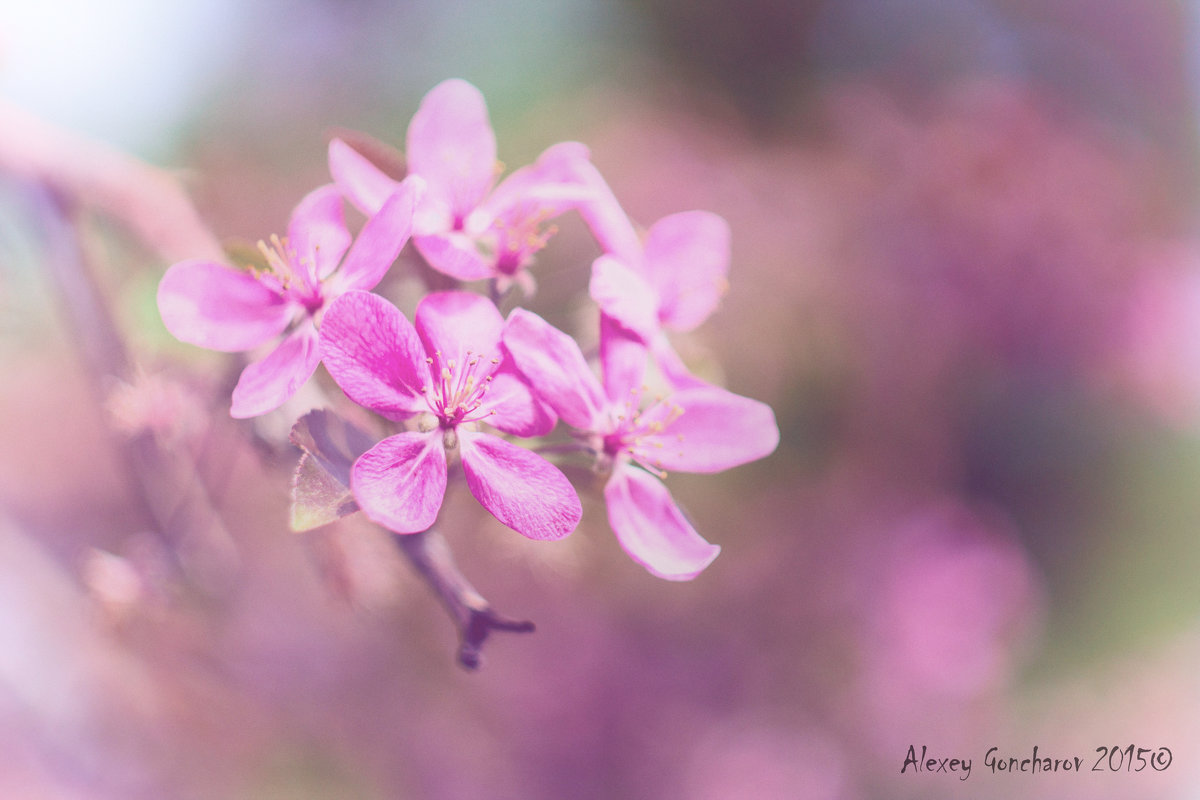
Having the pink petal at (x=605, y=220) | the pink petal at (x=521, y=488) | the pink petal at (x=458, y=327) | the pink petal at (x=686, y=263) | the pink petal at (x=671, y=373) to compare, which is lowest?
the pink petal at (x=521, y=488)

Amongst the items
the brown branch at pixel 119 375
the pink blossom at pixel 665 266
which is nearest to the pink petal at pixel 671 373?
the pink blossom at pixel 665 266

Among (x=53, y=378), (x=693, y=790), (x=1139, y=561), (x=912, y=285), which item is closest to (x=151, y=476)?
(x=53, y=378)

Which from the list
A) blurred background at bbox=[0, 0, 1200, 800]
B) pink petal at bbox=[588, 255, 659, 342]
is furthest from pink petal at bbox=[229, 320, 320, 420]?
blurred background at bbox=[0, 0, 1200, 800]

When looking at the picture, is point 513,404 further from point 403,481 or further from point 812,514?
point 812,514

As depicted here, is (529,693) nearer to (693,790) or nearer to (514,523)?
(693,790)

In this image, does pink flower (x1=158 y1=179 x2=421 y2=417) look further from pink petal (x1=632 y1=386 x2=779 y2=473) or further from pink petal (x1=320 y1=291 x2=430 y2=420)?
pink petal (x1=632 y1=386 x2=779 y2=473)

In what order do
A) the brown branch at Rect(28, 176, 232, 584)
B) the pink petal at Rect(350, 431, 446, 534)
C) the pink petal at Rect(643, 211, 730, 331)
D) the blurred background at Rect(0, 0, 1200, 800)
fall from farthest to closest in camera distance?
the blurred background at Rect(0, 0, 1200, 800) → the brown branch at Rect(28, 176, 232, 584) → the pink petal at Rect(643, 211, 730, 331) → the pink petal at Rect(350, 431, 446, 534)

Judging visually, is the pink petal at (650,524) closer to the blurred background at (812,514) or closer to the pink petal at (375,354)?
the pink petal at (375,354)
